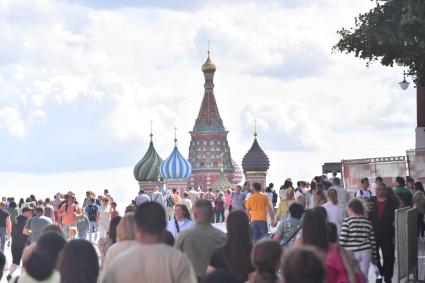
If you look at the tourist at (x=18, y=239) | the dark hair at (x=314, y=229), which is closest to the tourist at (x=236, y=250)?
the dark hair at (x=314, y=229)

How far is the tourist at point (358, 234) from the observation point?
12594mm

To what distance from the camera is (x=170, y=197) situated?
3662 centimetres

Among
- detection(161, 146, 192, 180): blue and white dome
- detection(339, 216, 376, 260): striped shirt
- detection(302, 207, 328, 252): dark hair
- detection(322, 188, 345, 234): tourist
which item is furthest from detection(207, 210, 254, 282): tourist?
detection(161, 146, 192, 180): blue and white dome

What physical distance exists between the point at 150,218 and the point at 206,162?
111 meters

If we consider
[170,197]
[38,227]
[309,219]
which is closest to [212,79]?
[170,197]

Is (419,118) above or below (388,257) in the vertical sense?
above

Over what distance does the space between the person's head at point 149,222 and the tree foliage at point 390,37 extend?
19.6 metres

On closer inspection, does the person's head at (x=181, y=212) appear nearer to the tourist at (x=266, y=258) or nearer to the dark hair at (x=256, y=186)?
the tourist at (x=266, y=258)

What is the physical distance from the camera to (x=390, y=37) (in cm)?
2772

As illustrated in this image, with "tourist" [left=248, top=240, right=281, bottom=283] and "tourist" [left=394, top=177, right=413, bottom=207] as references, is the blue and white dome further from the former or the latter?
"tourist" [left=248, top=240, right=281, bottom=283]

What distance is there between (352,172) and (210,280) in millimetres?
29171

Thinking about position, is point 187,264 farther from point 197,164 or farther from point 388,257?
point 197,164

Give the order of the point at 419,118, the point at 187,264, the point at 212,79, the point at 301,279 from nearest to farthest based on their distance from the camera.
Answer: the point at 301,279
the point at 187,264
the point at 419,118
the point at 212,79

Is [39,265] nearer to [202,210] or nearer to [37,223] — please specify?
[202,210]
